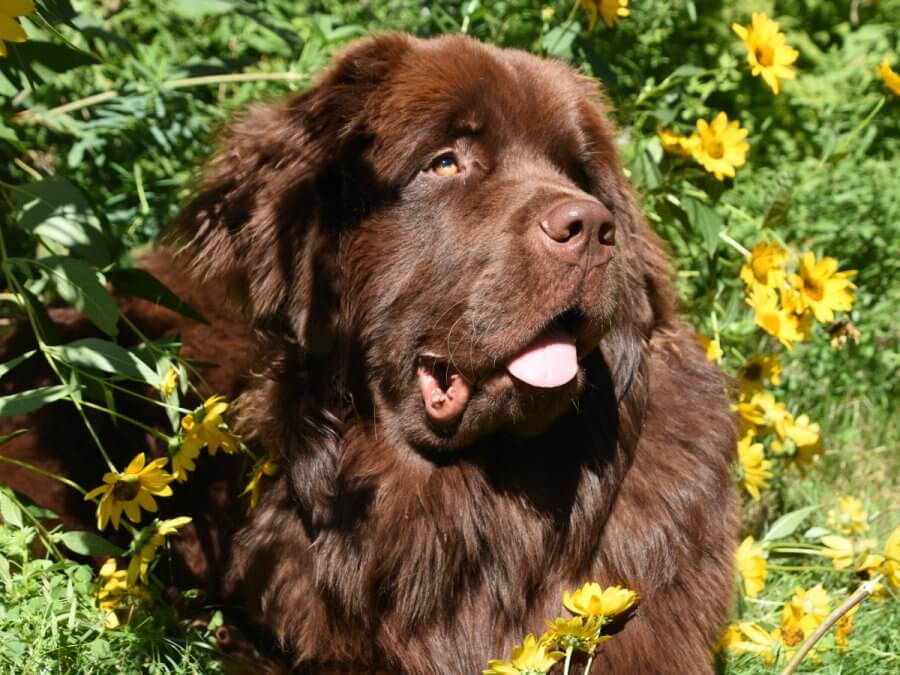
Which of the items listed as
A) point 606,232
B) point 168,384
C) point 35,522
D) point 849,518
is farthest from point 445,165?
point 849,518

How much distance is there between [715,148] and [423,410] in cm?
138

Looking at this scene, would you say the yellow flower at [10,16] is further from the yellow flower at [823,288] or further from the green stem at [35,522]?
the yellow flower at [823,288]

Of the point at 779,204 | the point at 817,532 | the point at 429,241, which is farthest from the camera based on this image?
the point at 779,204

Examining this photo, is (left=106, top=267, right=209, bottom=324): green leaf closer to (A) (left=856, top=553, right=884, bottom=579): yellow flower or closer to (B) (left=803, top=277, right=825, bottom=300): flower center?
(B) (left=803, top=277, right=825, bottom=300): flower center

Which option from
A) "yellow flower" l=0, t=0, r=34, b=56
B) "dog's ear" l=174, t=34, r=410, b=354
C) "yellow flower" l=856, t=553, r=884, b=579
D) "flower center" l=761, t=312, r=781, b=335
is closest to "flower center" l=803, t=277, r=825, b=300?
"flower center" l=761, t=312, r=781, b=335

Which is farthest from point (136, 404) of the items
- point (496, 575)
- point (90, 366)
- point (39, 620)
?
point (496, 575)

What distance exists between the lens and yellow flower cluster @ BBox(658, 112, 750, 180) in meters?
3.79

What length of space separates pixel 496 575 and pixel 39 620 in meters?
1.05

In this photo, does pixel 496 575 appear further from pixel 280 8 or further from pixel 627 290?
pixel 280 8

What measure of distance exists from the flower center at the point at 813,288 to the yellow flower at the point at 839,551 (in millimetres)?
692

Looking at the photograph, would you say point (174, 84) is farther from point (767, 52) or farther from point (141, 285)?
point (767, 52)

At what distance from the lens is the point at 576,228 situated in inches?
108

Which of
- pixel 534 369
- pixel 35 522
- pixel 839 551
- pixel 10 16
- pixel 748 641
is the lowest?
pixel 748 641

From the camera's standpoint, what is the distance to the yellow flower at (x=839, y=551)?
3566 mm
